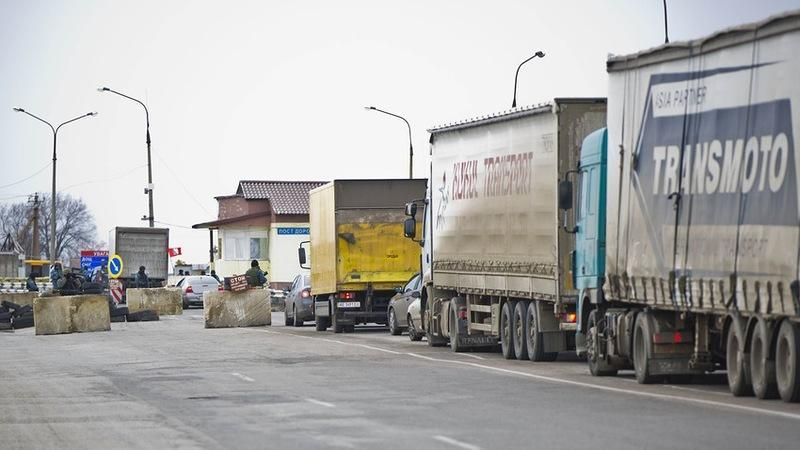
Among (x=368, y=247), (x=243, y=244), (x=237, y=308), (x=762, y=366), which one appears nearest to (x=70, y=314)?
(x=237, y=308)

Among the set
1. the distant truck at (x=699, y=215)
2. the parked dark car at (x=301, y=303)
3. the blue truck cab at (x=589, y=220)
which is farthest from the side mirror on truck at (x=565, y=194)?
the parked dark car at (x=301, y=303)

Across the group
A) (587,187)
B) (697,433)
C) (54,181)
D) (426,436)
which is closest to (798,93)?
(697,433)

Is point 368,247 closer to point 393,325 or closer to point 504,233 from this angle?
point 393,325

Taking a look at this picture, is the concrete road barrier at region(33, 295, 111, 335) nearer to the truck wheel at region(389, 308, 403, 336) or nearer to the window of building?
the truck wheel at region(389, 308, 403, 336)

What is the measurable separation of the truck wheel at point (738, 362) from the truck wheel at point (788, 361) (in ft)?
2.65

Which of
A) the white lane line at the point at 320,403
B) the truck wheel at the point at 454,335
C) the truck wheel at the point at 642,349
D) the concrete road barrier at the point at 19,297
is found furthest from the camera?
the concrete road barrier at the point at 19,297

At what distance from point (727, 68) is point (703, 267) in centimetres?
228

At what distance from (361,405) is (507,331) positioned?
10540 millimetres

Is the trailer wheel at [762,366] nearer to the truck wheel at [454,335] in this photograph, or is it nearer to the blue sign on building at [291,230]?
the truck wheel at [454,335]

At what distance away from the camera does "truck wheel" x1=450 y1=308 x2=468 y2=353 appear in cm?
3216

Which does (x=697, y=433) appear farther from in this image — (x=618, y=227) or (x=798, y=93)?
(x=618, y=227)

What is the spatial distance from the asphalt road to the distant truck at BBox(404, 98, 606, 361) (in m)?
0.78

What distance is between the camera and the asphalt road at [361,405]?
1515 centimetres

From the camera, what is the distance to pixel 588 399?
19.2 meters
